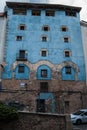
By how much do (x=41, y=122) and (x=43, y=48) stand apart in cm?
2004

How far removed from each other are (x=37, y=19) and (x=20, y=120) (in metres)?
24.2

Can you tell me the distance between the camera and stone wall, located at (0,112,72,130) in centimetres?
1488

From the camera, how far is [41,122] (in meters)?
15.1

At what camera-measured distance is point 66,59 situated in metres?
33.6

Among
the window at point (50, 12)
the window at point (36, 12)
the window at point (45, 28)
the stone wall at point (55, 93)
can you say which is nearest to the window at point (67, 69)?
the stone wall at point (55, 93)

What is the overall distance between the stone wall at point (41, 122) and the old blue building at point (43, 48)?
15.4 m

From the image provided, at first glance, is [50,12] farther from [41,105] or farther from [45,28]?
[41,105]

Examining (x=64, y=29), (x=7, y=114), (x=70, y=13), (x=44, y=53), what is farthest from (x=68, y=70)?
(x=7, y=114)

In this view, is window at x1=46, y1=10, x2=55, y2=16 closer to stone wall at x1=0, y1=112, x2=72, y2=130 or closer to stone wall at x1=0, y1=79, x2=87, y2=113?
stone wall at x1=0, y1=79, x2=87, y2=113

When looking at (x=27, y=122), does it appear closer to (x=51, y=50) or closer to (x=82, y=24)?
(x=51, y=50)

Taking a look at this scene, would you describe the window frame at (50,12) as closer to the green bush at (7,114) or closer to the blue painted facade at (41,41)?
the blue painted facade at (41,41)

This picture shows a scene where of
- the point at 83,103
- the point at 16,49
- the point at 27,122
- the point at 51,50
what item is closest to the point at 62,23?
the point at 51,50

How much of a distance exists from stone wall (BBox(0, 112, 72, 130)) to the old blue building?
50.4 feet

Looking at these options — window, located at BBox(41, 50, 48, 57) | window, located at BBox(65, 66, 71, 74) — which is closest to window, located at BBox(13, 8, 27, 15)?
window, located at BBox(41, 50, 48, 57)
